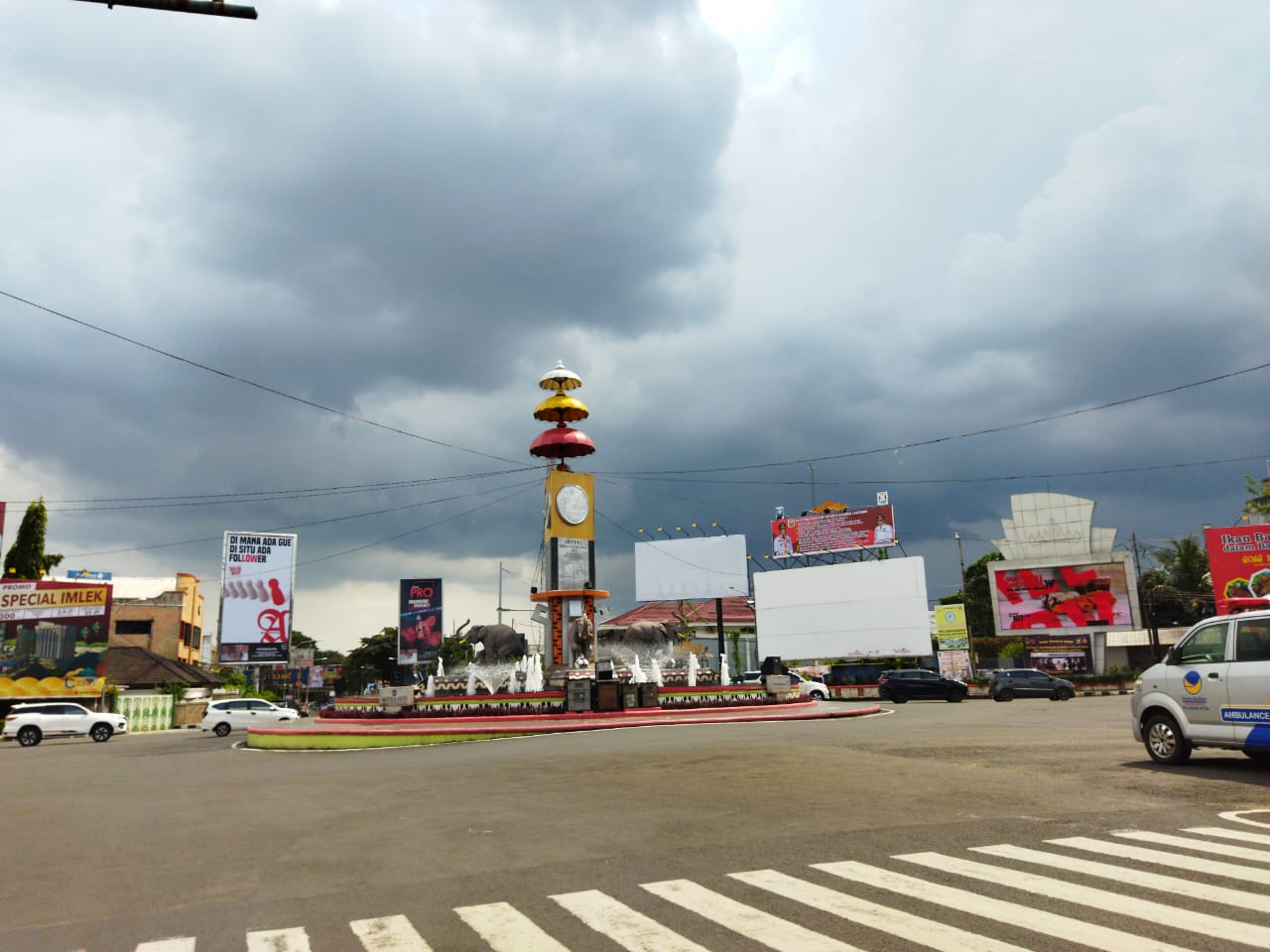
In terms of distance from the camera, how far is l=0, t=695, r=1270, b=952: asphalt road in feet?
19.3

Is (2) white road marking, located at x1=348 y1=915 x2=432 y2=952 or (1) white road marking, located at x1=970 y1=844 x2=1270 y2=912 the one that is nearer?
(2) white road marking, located at x1=348 y1=915 x2=432 y2=952

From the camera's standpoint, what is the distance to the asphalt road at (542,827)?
587 centimetres

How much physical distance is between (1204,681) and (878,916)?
8425 mm

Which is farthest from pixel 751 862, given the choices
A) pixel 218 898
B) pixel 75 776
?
pixel 75 776

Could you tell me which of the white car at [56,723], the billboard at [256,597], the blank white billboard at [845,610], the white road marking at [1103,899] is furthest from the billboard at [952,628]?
the white road marking at [1103,899]

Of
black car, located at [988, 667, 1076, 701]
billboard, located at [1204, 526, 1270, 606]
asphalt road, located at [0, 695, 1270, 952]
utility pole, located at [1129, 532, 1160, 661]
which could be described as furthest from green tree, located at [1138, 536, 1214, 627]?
asphalt road, located at [0, 695, 1270, 952]

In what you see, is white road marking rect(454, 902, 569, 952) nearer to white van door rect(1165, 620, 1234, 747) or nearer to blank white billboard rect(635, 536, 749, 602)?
white van door rect(1165, 620, 1234, 747)

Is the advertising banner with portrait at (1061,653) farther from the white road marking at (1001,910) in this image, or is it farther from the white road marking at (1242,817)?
the white road marking at (1001,910)

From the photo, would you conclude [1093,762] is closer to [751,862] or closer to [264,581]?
[751,862]

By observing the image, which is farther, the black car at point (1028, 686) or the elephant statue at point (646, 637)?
the elephant statue at point (646, 637)

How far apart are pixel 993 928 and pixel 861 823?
11.8ft

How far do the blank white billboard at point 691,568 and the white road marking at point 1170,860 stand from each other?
5537 centimetres

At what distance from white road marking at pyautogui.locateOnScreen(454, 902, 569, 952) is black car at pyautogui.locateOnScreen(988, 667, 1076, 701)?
3784 cm

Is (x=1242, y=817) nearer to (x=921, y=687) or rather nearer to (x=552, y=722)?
(x=552, y=722)
